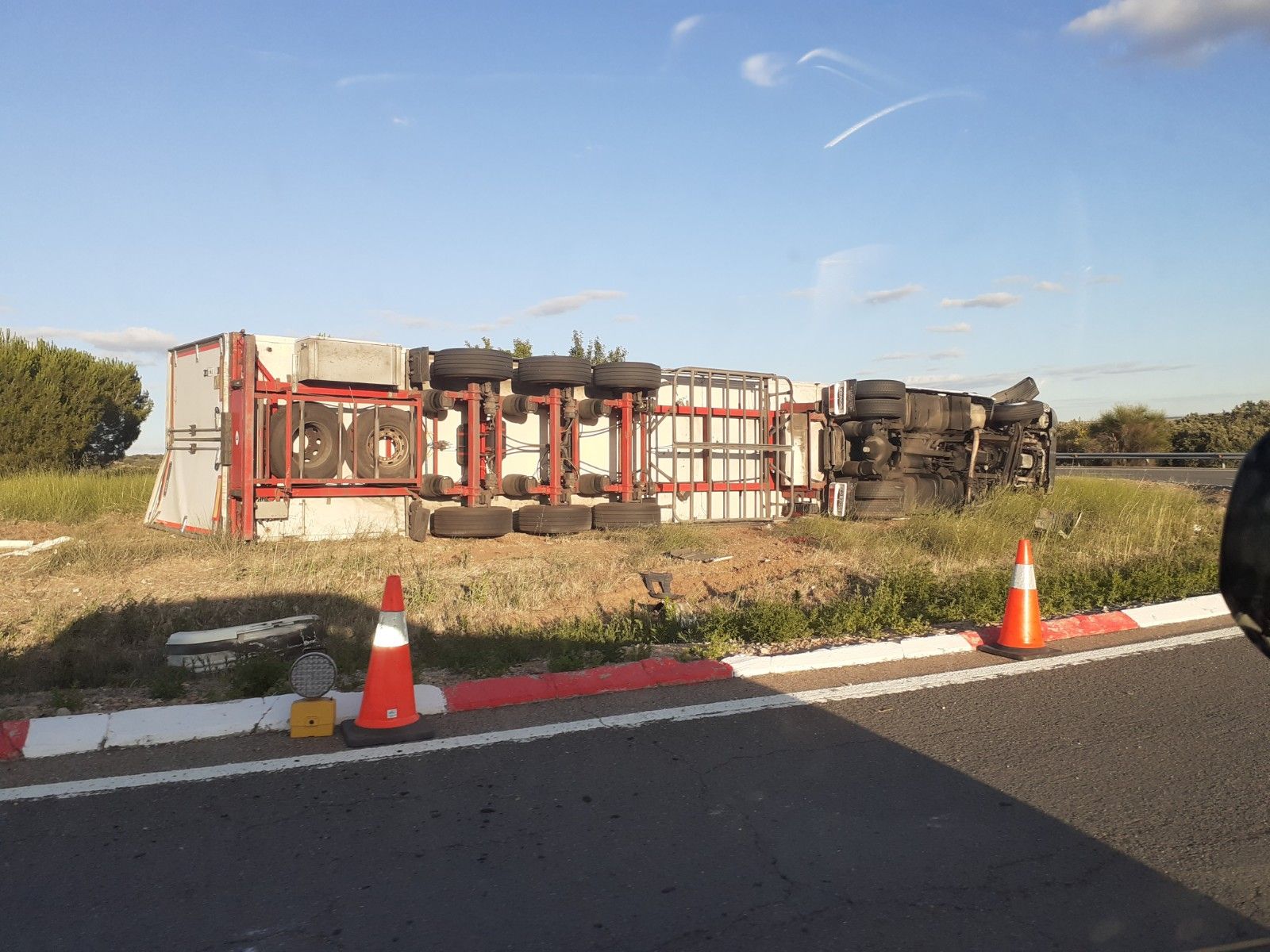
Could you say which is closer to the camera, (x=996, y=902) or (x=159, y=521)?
(x=996, y=902)

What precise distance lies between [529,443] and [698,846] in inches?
432

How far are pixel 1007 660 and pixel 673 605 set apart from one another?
9.78 ft

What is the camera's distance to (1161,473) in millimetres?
32219

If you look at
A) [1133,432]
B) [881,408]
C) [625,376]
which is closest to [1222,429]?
[1133,432]

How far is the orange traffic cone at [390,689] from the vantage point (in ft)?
17.2

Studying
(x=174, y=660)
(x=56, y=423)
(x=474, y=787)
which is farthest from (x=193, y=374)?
(x=56, y=423)

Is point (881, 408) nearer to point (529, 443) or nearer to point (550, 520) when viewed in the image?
point (529, 443)

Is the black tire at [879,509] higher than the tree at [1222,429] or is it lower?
lower

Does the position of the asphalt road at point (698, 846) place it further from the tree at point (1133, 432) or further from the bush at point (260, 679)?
the tree at point (1133, 432)

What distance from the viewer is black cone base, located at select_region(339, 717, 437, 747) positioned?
16.7 ft

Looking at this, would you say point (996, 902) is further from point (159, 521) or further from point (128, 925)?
point (159, 521)

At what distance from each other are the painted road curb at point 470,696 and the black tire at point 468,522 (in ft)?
22.8

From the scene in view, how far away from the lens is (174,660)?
648cm

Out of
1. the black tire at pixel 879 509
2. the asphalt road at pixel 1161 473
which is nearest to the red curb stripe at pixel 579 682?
the black tire at pixel 879 509
